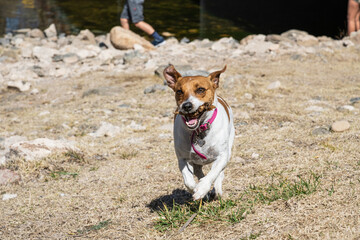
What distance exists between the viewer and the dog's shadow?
452 cm

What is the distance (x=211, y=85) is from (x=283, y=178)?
1.44 m

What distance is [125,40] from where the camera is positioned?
13.7 metres

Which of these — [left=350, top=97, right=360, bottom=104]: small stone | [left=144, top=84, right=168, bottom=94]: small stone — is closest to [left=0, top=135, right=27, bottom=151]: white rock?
[left=144, top=84, right=168, bottom=94]: small stone

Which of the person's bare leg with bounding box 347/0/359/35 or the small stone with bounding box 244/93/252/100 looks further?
the person's bare leg with bounding box 347/0/359/35

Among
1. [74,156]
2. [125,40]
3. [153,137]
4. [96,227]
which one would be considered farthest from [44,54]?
[96,227]

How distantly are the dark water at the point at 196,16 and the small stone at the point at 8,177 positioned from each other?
13.6 meters

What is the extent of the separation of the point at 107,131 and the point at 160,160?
1759 mm

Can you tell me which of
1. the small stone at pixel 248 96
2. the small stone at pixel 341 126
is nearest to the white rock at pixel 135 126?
the small stone at pixel 248 96

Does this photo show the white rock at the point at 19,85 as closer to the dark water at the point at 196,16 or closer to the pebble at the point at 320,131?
the pebble at the point at 320,131

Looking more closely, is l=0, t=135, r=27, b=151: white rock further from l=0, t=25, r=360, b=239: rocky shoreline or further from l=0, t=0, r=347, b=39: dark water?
l=0, t=0, r=347, b=39: dark water

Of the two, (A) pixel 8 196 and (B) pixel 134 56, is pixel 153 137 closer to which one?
(A) pixel 8 196

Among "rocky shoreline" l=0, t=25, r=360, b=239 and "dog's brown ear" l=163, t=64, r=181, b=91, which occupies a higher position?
"dog's brown ear" l=163, t=64, r=181, b=91

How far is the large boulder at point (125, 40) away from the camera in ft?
44.5

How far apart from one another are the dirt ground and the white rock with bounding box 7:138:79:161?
15 cm
